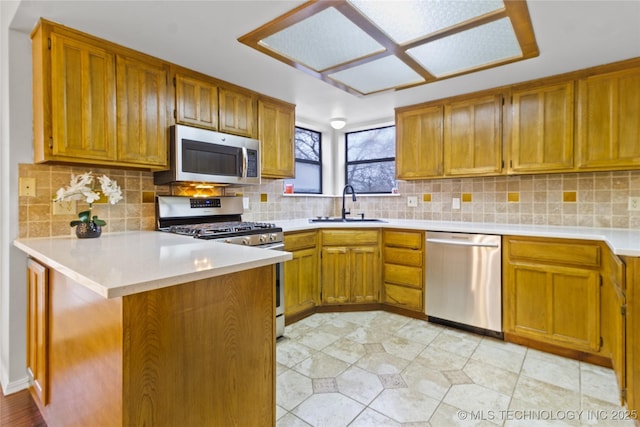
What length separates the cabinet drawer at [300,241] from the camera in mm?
2844

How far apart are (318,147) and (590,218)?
2919mm

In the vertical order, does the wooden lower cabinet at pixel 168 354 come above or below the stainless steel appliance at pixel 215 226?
below

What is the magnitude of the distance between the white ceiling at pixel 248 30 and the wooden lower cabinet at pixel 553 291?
1.30 m

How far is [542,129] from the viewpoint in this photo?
8.54ft

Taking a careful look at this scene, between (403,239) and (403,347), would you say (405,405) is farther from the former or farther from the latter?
(403,239)

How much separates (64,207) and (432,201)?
3220mm

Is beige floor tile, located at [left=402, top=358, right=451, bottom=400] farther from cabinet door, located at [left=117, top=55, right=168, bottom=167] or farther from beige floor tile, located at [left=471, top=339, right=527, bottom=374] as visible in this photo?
cabinet door, located at [left=117, top=55, right=168, bottom=167]

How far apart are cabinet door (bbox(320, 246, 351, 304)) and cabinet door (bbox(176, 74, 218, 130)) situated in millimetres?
1583

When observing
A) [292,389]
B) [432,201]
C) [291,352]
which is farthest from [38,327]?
[432,201]

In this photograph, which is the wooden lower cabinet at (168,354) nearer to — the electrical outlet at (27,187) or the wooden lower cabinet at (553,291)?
the electrical outlet at (27,187)

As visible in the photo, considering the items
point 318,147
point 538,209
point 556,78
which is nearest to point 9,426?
point 318,147

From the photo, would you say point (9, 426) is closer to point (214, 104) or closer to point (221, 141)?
point (221, 141)

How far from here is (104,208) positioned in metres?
2.21

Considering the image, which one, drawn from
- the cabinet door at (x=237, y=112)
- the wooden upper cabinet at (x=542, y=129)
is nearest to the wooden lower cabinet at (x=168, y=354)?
the cabinet door at (x=237, y=112)
